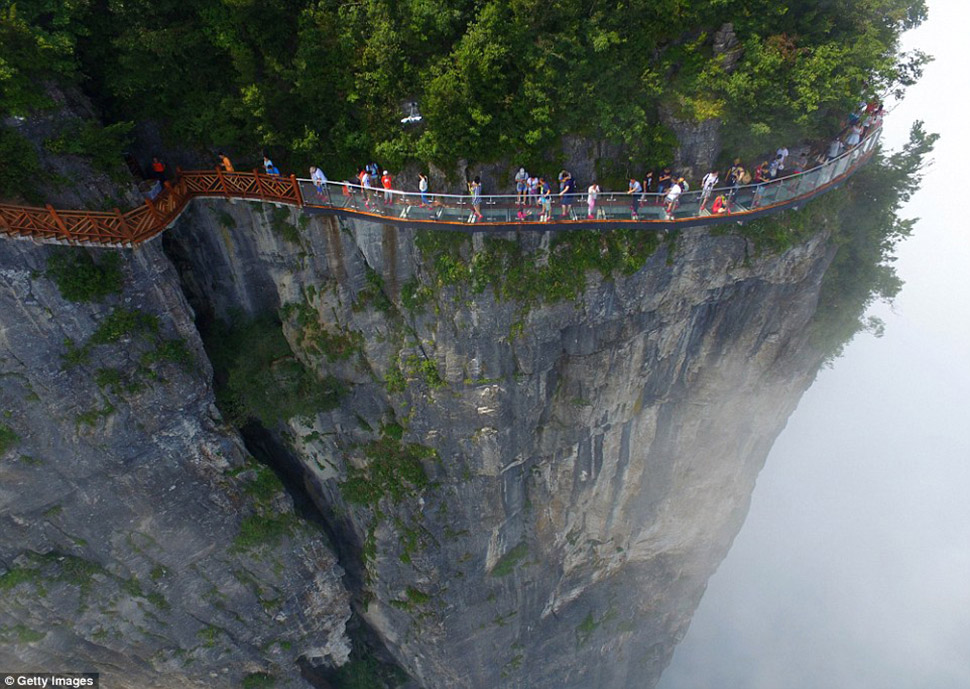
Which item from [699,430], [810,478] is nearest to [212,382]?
[699,430]

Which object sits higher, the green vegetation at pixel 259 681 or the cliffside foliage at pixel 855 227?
the cliffside foliage at pixel 855 227

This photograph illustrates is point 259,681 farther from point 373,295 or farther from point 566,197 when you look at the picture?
point 566,197

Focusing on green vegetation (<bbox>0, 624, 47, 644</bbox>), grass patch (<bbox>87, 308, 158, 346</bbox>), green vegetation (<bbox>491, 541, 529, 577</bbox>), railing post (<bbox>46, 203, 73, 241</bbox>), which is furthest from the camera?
green vegetation (<bbox>491, 541, 529, 577</bbox>)

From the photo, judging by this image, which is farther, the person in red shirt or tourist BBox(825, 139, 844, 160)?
tourist BBox(825, 139, 844, 160)

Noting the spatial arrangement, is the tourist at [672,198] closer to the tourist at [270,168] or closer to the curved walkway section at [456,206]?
the curved walkway section at [456,206]

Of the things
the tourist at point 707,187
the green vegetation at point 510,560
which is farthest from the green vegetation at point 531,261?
the green vegetation at point 510,560

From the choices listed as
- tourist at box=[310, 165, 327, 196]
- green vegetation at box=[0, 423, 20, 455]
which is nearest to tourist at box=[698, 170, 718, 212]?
tourist at box=[310, 165, 327, 196]

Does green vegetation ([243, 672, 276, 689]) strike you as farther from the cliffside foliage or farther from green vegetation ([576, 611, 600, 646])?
the cliffside foliage
